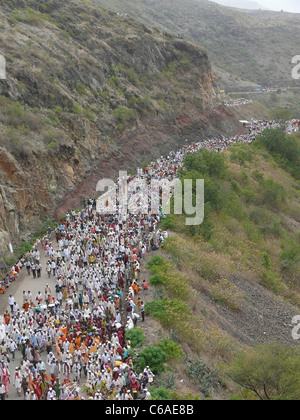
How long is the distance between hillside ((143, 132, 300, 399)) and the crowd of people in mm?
1179

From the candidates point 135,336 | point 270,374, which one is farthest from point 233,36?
point 270,374

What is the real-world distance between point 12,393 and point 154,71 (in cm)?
4897

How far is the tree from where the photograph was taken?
629 inches

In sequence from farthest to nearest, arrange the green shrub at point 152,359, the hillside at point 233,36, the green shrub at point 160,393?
the hillside at point 233,36 → the green shrub at point 152,359 → the green shrub at point 160,393

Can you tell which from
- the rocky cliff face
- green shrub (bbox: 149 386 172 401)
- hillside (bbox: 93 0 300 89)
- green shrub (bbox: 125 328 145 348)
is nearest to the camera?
green shrub (bbox: 149 386 172 401)

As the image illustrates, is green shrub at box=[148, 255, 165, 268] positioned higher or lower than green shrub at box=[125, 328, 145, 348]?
higher

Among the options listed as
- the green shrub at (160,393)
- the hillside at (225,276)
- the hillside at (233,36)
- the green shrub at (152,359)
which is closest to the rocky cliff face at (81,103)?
the hillside at (225,276)

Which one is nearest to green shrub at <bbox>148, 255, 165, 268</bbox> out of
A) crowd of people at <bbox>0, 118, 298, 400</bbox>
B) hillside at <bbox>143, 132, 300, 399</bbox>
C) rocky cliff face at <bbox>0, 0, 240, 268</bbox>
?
hillside at <bbox>143, 132, 300, 399</bbox>

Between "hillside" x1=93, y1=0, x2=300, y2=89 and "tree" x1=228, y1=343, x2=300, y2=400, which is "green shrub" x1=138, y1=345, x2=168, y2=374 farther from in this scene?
"hillside" x1=93, y1=0, x2=300, y2=89

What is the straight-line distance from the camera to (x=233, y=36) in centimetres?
12656

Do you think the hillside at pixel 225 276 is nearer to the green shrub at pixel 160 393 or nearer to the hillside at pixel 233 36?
the green shrub at pixel 160 393

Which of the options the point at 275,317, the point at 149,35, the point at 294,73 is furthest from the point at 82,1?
the point at 294,73

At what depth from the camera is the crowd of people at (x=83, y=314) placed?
1472cm

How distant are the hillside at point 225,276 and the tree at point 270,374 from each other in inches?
12.2
